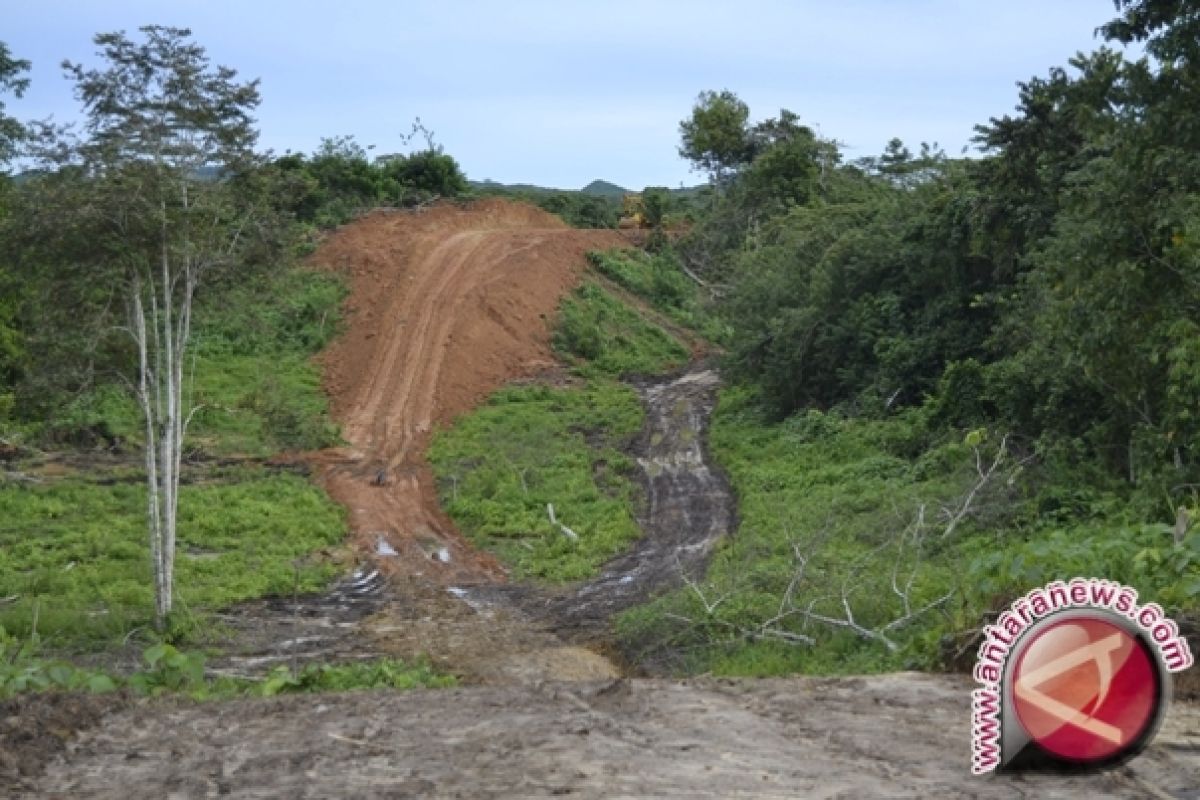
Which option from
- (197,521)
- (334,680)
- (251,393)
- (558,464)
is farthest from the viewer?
(251,393)

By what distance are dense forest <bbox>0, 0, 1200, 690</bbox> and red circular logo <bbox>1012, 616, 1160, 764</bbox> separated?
10.3 feet

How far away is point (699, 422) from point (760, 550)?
1074 centimetres

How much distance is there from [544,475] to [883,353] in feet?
21.0

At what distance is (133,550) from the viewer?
57.9 ft

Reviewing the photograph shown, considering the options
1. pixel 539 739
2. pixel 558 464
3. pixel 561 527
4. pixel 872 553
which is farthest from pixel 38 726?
pixel 558 464

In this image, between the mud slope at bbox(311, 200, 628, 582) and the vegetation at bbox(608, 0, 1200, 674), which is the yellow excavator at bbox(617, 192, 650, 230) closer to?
the mud slope at bbox(311, 200, 628, 582)

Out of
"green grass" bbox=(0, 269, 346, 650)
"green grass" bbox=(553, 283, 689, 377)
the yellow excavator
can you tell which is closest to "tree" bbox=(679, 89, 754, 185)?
the yellow excavator

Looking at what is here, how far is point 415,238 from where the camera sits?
3772cm

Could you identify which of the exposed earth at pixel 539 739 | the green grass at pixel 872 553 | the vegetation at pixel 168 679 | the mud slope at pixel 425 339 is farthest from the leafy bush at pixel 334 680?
the mud slope at pixel 425 339

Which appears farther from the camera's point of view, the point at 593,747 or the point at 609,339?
the point at 609,339

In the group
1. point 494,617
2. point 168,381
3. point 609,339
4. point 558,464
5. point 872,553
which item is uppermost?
point 609,339

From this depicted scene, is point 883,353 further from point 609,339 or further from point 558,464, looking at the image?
point 609,339

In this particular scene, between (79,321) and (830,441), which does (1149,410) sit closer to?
(830,441)

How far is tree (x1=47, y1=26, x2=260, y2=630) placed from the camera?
14039 millimetres
